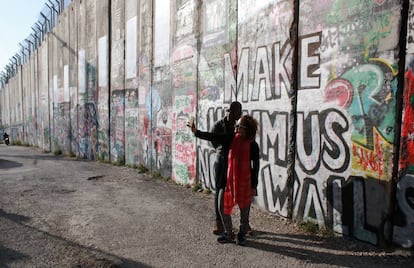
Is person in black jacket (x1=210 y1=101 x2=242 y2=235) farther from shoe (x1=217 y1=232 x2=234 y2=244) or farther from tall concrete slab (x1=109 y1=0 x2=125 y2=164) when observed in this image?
tall concrete slab (x1=109 y1=0 x2=125 y2=164)

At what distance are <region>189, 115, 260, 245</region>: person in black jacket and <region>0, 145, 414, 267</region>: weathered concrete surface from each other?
0.36 meters

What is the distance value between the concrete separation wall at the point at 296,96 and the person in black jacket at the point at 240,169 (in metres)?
1.10

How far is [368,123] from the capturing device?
3.88m

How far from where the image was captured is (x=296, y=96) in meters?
4.84

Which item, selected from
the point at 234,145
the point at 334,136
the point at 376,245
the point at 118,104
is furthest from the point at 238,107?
the point at 118,104

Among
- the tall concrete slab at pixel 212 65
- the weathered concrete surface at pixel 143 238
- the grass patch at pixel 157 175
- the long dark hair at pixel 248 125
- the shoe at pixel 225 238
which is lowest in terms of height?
the grass patch at pixel 157 175

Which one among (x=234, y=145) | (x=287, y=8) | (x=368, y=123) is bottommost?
(x=234, y=145)

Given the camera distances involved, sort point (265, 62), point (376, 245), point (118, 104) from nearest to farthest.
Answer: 1. point (376, 245)
2. point (265, 62)
3. point (118, 104)

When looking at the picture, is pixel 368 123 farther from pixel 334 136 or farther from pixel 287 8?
pixel 287 8

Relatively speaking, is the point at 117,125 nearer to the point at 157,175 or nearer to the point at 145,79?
the point at 145,79

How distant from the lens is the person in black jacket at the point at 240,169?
3914mm

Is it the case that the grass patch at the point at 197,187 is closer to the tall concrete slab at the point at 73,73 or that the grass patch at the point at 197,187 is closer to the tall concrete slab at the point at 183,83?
the tall concrete slab at the point at 183,83

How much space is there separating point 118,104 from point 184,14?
504 cm

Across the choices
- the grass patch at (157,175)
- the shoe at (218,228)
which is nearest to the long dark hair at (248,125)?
the shoe at (218,228)
